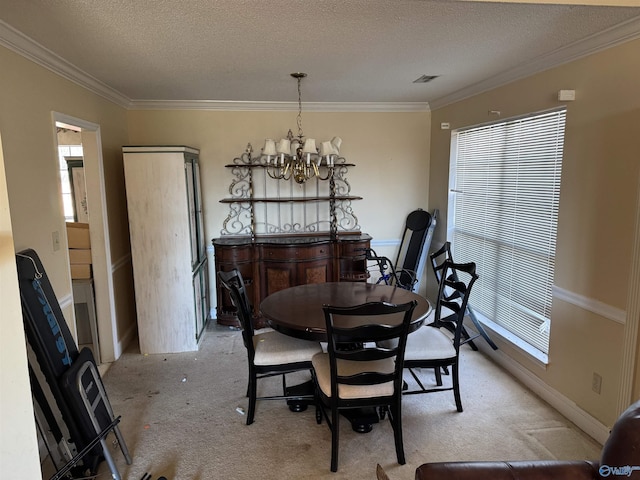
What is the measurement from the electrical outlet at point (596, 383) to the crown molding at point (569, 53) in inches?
77.1

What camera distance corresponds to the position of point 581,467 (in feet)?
4.39

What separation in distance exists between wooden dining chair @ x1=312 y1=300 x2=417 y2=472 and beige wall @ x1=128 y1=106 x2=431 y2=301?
8.61ft

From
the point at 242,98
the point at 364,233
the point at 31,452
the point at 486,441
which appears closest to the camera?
the point at 31,452

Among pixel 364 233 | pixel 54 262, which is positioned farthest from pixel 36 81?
pixel 364 233

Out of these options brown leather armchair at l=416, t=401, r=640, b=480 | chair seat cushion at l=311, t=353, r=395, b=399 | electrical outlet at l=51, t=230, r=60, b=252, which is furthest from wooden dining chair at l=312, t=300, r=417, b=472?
electrical outlet at l=51, t=230, r=60, b=252

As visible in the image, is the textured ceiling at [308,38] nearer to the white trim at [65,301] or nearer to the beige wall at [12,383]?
the beige wall at [12,383]

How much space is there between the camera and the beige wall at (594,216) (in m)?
2.22

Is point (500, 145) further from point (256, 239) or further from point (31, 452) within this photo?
point (31, 452)

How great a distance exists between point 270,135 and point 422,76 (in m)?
1.84

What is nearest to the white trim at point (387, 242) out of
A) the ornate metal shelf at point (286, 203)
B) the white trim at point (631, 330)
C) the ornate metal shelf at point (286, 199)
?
the ornate metal shelf at point (286, 203)

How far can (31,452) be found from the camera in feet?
4.96

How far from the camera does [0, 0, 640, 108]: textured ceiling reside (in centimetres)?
193

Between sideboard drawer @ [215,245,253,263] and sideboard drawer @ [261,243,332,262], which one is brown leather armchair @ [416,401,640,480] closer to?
sideboard drawer @ [261,243,332,262]

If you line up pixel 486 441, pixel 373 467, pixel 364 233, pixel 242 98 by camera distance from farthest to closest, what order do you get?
pixel 364 233 → pixel 242 98 → pixel 486 441 → pixel 373 467
